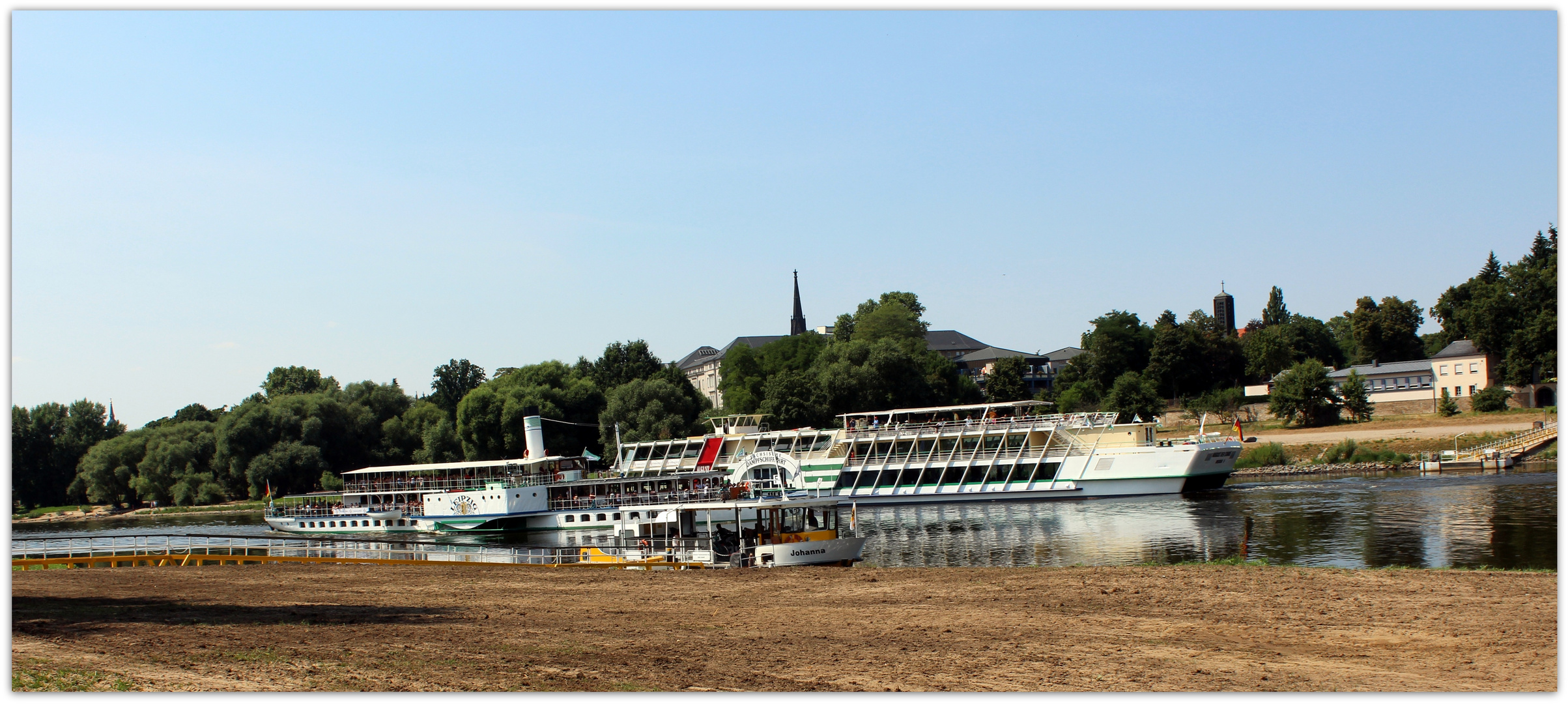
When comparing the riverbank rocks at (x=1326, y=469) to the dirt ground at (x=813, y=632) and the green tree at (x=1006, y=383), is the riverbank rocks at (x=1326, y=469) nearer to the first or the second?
the green tree at (x=1006, y=383)

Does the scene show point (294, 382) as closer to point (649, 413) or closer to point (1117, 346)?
point (649, 413)

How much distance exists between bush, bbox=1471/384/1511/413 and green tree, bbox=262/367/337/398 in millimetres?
105899

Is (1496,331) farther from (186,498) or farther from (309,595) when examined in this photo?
(186,498)

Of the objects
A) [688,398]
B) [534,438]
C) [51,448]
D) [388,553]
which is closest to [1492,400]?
[688,398]

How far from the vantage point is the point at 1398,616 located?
15.1 metres

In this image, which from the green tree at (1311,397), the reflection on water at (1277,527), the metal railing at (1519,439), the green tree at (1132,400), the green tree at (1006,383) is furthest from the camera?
the green tree at (1006,383)

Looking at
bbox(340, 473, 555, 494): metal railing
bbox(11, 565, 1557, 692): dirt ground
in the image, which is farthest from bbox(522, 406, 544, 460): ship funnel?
bbox(11, 565, 1557, 692): dirt ground

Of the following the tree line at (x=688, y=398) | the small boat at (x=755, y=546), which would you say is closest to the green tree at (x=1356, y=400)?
the tree line at (x=688, y=398)

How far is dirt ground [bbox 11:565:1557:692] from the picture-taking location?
11.1m

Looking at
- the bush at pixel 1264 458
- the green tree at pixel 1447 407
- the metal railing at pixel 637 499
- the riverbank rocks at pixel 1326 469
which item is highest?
the green tree at pixel 1447 407

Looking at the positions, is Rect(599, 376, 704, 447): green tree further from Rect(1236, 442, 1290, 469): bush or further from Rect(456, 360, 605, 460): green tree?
Rect(1236, 442, 1290, 469): bush

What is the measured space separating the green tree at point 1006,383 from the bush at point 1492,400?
3315cm

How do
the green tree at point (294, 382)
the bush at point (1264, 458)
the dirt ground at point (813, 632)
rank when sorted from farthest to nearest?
the green tree at point (294, 382) → the bush at point (1264, 458) → the dirt ground at point (813, 632)

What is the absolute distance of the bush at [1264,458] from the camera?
67250mm
